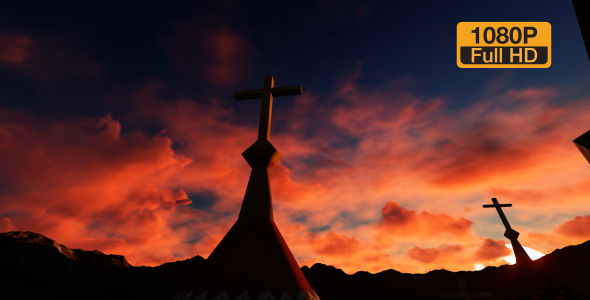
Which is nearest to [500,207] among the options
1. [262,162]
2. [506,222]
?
[506,222]

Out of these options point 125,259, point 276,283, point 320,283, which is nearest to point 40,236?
point 125,259

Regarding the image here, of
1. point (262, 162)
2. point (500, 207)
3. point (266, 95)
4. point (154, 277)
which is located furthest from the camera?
point (154, 277)

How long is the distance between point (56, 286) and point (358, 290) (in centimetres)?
4588

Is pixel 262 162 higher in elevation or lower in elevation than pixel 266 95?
lower

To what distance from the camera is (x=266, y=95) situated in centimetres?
903

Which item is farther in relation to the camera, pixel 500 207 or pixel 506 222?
pixel 500 207

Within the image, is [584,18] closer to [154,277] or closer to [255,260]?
[255,260]

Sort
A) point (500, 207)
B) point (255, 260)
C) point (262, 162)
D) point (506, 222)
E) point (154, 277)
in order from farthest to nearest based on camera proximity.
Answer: point (154, 277)
point (500, 207)
point (506, 222)
point (262, 162)
point (255, 260)

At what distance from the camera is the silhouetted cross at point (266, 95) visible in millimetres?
8320

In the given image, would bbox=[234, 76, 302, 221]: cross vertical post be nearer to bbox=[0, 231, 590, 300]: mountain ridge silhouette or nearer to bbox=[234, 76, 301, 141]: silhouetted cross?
bbox=[234, 76, 301, 141]: silhouetted cross

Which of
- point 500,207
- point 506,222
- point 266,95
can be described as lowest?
point 506,222

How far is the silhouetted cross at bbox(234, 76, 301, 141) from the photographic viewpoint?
8.32 meters

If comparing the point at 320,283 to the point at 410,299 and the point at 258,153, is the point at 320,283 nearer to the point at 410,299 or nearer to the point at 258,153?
the point at 410,299

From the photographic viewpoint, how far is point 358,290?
141 feet
